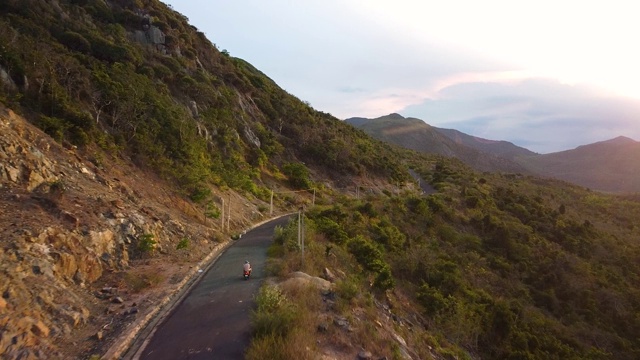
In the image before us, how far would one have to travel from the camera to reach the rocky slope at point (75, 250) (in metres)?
8.70

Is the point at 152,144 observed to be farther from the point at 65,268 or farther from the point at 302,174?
the point at 302,174

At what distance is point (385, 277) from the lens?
17.3 metres

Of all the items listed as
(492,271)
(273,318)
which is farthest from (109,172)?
(492,271)

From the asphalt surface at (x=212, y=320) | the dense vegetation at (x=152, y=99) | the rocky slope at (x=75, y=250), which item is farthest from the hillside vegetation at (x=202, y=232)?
the asphalt surface at (x=212, y=320)

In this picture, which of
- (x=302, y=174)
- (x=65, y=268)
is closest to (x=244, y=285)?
(x=65, y=268)

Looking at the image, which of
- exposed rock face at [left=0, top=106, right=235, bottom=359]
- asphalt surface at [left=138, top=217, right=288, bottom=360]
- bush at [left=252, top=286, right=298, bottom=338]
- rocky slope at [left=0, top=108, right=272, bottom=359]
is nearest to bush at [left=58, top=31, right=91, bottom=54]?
rocky slope at [left=0, top=108, right=272, bottom=359]

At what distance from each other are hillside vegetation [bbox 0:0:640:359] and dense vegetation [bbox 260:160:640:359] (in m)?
0.15

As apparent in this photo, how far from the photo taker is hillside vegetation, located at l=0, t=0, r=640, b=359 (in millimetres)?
9875

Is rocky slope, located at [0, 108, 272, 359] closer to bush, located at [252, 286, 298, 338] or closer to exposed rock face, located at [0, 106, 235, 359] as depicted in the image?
exposed rock face, located at [0, 106, 235, 359]

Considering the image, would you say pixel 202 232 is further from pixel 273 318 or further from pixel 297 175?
pixel 297 175

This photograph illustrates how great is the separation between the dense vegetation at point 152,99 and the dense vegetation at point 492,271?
10.5 m

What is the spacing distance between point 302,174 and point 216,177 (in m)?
15.2

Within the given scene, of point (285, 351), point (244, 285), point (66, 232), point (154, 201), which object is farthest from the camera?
point (154, 201)

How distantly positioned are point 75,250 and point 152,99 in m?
18.7
